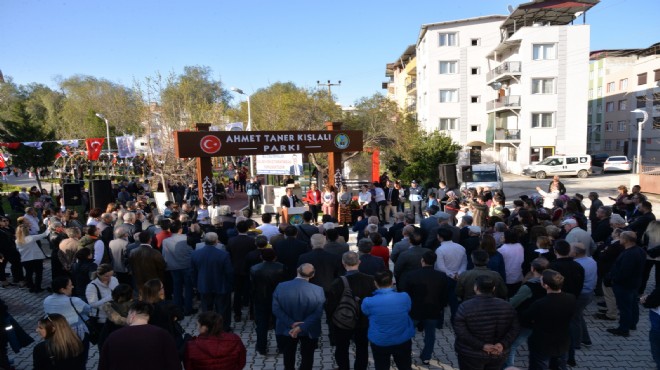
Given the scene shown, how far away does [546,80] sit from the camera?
36281mm

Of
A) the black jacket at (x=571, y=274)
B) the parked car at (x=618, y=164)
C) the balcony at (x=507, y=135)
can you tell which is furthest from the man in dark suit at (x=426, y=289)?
the balcony at (x=507, y=135)

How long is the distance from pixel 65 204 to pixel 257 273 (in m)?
12.7

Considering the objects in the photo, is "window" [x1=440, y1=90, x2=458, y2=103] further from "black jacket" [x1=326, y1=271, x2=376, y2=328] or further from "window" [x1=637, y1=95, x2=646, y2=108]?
"black jacket" [x1=326, y1=271, x2=376, y2=328]

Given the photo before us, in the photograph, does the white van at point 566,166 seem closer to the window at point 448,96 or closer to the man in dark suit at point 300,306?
the window at point 448,96

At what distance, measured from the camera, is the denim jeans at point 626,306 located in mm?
6055

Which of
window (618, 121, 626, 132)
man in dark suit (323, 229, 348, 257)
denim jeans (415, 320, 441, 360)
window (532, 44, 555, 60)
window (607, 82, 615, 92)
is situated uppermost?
window (532, 44, 555, 60)

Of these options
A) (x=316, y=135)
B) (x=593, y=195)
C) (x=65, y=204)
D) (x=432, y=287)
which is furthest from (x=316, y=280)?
(x=65, y=204)

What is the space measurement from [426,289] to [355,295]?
86cm

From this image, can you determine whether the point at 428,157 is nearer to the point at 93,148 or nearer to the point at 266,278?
the point at 93,148

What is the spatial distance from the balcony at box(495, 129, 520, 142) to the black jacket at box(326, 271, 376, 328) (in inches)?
1417

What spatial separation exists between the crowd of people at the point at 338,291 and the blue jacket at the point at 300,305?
15 mm

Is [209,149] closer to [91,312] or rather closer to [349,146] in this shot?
[349,146]

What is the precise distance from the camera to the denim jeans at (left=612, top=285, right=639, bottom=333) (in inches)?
238

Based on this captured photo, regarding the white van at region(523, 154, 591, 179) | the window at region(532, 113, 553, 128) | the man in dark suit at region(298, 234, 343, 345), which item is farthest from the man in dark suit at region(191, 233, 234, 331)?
the window at region(532, 113, 553, 128)
